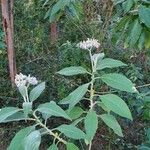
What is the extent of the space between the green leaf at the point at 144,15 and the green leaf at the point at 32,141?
2.13 ft

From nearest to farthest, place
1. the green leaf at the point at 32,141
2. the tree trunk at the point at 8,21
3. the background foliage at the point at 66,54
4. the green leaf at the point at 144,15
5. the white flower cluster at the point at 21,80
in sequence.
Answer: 1. the green leaf at the point at 32,141
2. the white flower cluster at the point at 21,80
3. the green leaf at the point at 144,15
4. the tree trunk at the point at 8,21
5. the background foliage at the point at 66,54

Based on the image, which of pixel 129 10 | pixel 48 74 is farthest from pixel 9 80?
pixel 129 10

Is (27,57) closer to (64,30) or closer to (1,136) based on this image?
(64,30)

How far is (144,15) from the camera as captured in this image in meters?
1.47

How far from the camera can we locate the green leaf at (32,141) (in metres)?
1.01

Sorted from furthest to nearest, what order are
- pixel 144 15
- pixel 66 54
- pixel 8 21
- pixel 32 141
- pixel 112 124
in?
pixel 66 54 < pixel 8 21 < pixel 144 15 < pixel 112 124 < pixel 32 141

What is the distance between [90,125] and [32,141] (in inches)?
6.7

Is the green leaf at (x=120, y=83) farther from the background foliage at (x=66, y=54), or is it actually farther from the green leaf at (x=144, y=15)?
the background foliage at (x=66, y=54)

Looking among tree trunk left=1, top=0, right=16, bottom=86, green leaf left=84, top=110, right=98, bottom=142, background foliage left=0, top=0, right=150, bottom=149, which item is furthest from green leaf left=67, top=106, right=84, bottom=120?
tree trunk left=1, top=0, right=16, bottom=86

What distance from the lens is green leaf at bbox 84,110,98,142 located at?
42.5 inches

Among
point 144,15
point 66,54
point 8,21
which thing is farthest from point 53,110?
point 66,54

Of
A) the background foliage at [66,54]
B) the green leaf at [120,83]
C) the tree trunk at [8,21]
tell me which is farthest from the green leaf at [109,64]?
the tree trunk at [8,21]

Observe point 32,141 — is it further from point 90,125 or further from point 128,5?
point 128,5

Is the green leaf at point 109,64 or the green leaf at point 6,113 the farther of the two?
the green leaf at point 109,64
